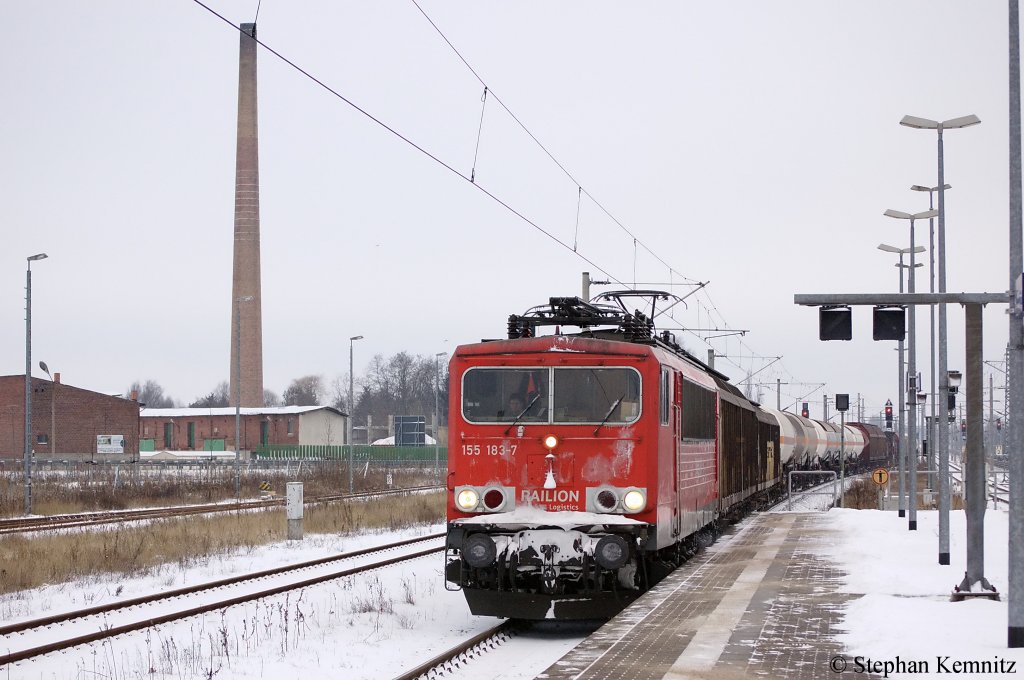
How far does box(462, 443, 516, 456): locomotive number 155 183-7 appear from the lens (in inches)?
529

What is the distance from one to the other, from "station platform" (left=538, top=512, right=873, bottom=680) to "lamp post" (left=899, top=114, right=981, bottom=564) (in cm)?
167

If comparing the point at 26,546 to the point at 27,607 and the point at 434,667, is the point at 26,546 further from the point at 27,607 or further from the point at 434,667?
the point at 434,667

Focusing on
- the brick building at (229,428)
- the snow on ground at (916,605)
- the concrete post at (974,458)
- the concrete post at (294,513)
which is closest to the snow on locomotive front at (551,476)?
the snow on ground at (916,605)

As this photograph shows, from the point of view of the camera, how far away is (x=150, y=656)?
37.9 ft

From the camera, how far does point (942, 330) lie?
61.6 ft

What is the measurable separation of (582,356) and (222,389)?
15255 cm

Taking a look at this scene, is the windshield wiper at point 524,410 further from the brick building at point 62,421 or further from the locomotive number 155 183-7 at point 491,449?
the brick building at point 62,421

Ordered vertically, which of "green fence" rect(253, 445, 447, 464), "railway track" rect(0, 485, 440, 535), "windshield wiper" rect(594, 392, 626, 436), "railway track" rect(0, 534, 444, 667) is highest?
"windshield wiper" rect(594, 392, 626, 436)

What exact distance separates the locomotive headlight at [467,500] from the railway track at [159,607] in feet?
11.8

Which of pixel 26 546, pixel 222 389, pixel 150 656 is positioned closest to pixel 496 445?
pixel 150 656

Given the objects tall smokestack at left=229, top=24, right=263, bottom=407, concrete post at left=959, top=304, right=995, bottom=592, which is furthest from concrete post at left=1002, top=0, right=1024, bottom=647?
tall smokestack at left=229, top=24, right=263, bottom=407

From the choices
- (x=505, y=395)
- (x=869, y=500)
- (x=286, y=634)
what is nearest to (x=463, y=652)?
(x=286, y=634)

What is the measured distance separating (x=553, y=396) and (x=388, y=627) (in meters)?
3.37

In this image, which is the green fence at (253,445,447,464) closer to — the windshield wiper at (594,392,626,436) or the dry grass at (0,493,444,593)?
the dry grass at (0,493,444,593)
